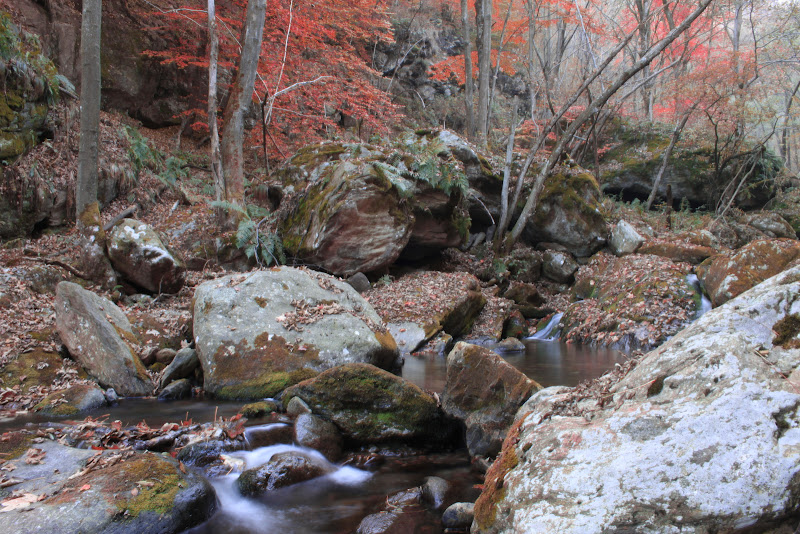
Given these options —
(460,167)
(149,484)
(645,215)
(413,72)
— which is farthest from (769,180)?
(149,484)

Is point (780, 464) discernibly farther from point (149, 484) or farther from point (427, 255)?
point (427, 255)

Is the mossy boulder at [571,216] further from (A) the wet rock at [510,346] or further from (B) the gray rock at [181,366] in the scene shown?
(B) the gray rock at [181,366]

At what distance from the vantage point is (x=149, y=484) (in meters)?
3.32

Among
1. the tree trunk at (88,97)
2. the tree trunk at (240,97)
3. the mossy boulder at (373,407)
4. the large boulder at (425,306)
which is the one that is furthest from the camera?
the tree trunk at (240,97)

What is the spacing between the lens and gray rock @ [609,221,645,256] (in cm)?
1409

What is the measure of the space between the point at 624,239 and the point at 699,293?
163 inches

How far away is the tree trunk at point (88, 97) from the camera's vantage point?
8992mm

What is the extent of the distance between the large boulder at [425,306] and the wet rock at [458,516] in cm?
651

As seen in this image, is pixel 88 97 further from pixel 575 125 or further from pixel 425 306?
pixel 575 125

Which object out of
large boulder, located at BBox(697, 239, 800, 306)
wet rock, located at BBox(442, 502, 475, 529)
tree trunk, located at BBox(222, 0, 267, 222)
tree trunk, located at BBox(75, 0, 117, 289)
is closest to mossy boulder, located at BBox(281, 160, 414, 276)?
tree trunk, located at BBox(222, 0, 267, 222)

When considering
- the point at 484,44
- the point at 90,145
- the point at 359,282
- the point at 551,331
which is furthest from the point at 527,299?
the point at 90,145

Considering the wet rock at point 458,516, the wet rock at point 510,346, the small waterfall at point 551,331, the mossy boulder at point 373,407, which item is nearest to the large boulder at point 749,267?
the small waterfall at point 551,331

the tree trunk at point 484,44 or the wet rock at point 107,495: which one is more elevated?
the tree trunk at point 484,44

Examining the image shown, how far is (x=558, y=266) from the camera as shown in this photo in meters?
14.6
